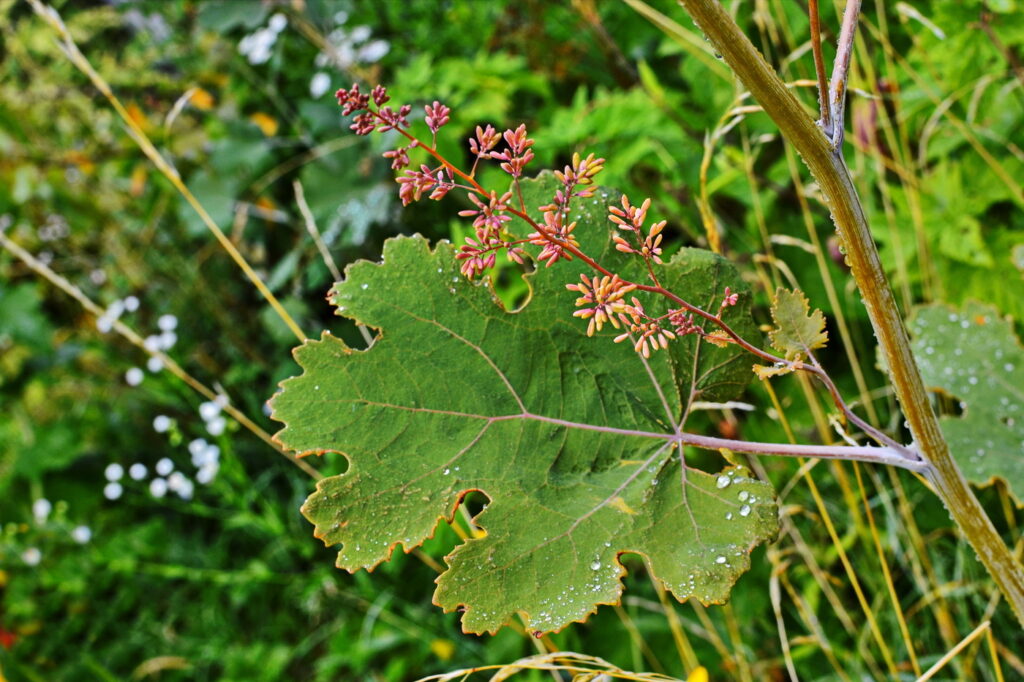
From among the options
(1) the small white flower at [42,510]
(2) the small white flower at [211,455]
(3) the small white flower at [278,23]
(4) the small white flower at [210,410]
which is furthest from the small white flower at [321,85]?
(1) the small white flower at [42,510]

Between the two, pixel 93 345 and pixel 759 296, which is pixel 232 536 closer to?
pixel 93 345

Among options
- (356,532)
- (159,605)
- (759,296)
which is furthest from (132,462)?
(356,532)

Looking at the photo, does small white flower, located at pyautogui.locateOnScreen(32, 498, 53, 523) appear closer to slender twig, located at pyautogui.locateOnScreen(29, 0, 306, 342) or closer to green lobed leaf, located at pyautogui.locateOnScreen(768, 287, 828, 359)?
slender twig, located at pyautogui.locateOnScreen(29, 0, 306, 342)

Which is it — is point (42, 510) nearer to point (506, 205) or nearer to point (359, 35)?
point (359, 35)

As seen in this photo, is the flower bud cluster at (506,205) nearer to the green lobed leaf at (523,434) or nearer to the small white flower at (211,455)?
the green lobed leaf at (523,434)

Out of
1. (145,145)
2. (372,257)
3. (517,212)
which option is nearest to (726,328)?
(517,212)

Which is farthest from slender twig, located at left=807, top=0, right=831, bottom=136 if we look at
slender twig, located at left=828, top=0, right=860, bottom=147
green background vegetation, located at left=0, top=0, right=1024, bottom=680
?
green background vegetation, located at left=0, top=0, right=1024, bottom=680
